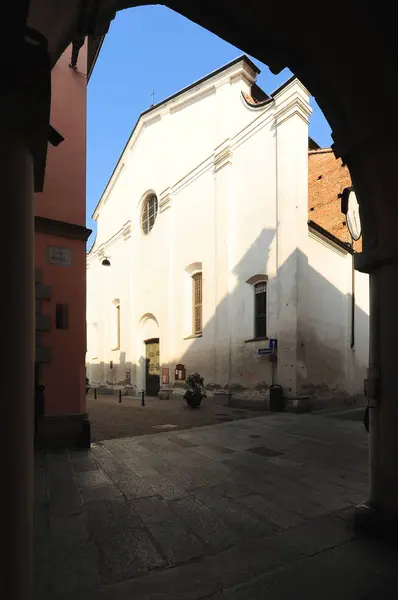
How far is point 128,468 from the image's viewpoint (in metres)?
5.54

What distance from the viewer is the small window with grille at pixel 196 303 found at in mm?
17406

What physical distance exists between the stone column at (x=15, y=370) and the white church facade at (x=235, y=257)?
36.7 ft

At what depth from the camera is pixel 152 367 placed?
20.5 meters

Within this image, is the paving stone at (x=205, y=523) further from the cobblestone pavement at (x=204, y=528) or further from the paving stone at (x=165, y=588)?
the paving stone at (x=165, y=588)

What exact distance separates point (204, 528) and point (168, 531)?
333mm

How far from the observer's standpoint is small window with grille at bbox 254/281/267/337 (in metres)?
13.9

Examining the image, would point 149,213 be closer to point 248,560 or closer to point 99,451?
point 99,451

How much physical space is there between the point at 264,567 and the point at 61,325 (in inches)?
212

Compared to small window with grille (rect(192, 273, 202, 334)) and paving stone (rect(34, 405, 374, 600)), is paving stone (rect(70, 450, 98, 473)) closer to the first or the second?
paving stone (rect(34, 405, 374, 600))

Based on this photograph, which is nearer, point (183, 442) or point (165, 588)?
point (165, 588)

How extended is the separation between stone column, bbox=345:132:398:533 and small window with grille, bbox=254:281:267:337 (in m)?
10.3

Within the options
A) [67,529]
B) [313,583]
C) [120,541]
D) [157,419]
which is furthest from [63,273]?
[313,583]

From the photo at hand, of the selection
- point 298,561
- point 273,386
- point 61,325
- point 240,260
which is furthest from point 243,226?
point 298,561

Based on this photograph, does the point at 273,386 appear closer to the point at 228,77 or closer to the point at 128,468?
the point at 128,468
